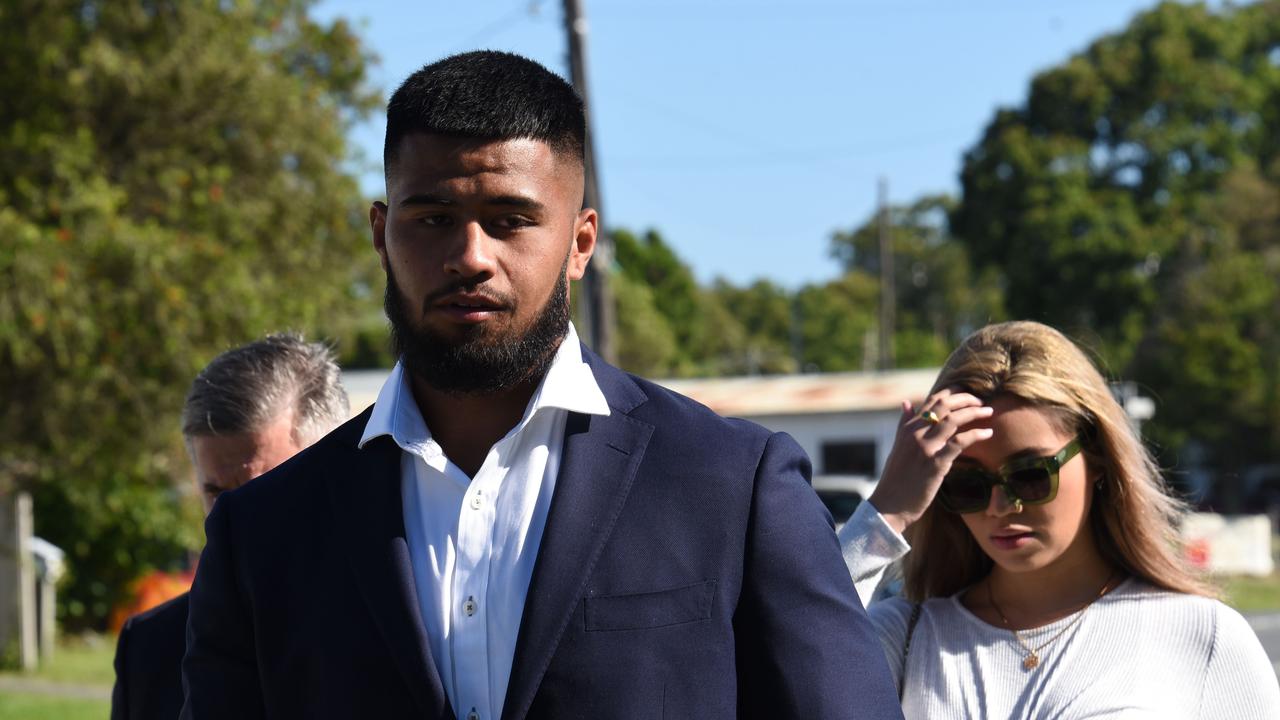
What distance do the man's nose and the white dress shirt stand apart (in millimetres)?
181

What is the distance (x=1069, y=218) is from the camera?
3984cm

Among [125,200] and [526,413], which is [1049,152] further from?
[526,413]

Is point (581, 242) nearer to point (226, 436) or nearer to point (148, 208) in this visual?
point (226, 436)

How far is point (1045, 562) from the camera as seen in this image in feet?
9.93

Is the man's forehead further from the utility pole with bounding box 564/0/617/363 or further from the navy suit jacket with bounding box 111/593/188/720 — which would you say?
the utility pole with bounding box 564/0/617/363

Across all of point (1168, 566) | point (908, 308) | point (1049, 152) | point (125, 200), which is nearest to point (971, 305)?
point (908, 308)

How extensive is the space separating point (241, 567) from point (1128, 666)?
69.5 inches

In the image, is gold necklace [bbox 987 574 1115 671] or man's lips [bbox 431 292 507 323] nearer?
man's lips [bbox 431 292 507 323]

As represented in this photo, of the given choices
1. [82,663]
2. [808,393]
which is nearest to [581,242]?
[82,663]

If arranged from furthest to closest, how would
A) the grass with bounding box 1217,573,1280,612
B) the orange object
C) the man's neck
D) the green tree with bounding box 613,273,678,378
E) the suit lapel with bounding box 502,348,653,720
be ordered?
the green tree with bounding box 613,273,678,378
the grass with bounding box 1217,573,1280,612
the orange object
the man's neck
the suit lapel with bounding box 502,348,653,720

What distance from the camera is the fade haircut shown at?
289cm

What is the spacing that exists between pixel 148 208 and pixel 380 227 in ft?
33.8

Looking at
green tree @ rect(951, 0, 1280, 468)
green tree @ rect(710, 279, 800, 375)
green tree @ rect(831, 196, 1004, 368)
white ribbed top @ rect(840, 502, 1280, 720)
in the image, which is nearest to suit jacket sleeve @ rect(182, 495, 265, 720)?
white ribbed top @ rect(840, 502, 1280, 720)

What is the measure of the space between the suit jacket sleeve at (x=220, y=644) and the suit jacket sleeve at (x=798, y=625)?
650 mm
